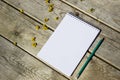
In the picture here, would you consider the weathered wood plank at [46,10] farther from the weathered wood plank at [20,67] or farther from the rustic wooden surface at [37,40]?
the weathered wood plank at [20,67]

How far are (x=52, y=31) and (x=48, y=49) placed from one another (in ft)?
0.45

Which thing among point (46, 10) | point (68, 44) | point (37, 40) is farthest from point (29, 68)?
point (46, 10)

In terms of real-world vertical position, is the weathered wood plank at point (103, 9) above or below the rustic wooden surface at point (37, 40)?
above

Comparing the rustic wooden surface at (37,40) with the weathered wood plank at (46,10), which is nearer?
the rustic wooden surface at (37,40)

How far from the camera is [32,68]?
6.12 feet

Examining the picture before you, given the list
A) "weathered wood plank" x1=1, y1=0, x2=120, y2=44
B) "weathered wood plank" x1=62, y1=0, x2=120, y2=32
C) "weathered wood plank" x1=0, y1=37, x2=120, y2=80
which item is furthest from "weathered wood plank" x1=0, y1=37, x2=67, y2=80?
"weathered wood plank" x1=62, y1=0, x2=120, y2=32

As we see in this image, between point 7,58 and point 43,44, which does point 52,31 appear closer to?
point 43,44

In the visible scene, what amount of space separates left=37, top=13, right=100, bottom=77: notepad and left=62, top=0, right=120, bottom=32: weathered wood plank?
10 cm

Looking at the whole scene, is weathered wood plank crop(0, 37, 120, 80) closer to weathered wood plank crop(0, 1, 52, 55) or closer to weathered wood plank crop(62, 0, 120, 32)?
weathered wood plank crop(0, 1, 52, 55)

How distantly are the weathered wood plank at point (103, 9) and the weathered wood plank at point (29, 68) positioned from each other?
11.5 inches

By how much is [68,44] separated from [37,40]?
230 mm

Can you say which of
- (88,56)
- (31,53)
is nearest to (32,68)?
(31,53)

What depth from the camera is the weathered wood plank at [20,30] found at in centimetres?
192

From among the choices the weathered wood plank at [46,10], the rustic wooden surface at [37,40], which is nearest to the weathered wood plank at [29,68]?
the rustic wooden surface at [37,40]
